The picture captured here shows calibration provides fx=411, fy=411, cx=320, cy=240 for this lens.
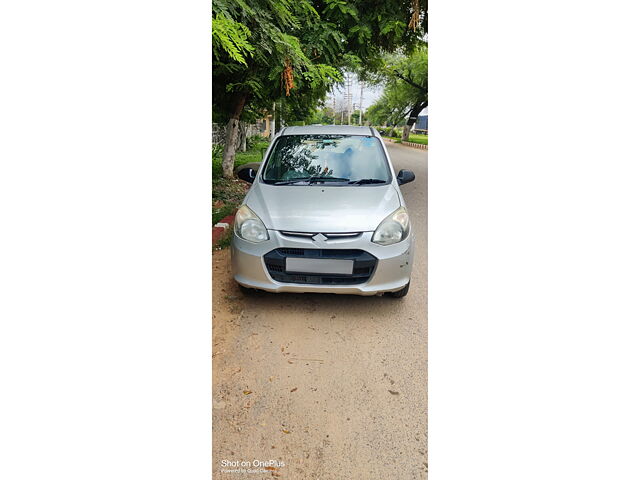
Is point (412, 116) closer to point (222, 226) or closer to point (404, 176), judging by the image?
point (404, 176)

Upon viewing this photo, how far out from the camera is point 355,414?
6.98ft

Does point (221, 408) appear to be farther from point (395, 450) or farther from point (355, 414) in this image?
point (395, 450)

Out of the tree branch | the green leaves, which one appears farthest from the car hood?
the green leaves

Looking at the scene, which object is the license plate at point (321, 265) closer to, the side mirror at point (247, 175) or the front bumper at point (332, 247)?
the front bumper at point (332, 247)

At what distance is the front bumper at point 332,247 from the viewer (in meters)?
2.62

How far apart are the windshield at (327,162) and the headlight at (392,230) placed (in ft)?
1.27

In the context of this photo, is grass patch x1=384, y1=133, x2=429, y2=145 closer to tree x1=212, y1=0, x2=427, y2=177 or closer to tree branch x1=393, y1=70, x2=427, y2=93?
tree branch x1=393, y1=70, x2=427, y2=93

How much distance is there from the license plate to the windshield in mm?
601

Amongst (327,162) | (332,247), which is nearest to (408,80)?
(327,162)

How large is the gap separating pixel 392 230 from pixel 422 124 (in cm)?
69

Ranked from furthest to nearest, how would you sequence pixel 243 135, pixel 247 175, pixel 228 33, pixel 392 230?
pixel 243 135, pixel 247 175, pixel 392 230, pixel 228 33

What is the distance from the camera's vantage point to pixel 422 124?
2.52 metres

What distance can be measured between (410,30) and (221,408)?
3140 millimetres

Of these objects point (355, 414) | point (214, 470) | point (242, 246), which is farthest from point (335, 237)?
point (214, 470)
